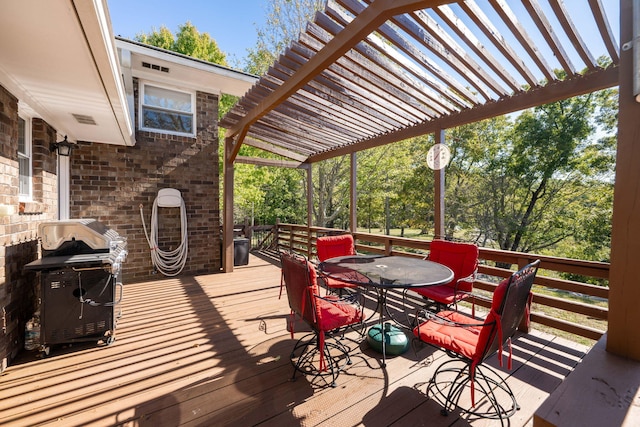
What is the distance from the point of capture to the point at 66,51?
2016 mm

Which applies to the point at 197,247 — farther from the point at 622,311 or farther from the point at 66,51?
the point at 622,311

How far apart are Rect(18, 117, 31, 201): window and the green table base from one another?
4259 millimetres

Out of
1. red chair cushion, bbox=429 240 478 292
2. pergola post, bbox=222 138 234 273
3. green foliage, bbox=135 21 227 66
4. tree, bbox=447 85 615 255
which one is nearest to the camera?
red chair cushion, bbox=429 240 478 292

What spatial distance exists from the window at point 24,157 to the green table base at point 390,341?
168 inches

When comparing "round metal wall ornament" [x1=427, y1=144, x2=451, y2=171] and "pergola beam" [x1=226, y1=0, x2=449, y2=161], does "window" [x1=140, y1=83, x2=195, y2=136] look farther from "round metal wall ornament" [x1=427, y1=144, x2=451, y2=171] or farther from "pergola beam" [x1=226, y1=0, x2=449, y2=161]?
"round metal wall ornament" [x1=427, y1=144, x2=451, y2=171]

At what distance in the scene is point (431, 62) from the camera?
285 centimetres

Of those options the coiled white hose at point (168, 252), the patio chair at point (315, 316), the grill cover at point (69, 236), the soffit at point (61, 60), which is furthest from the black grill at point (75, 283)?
the coiled white hose at point (168, 252)

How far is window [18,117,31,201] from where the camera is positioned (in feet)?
10.8

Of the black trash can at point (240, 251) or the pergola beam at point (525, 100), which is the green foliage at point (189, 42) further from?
the pergola beam at point (525, 100)

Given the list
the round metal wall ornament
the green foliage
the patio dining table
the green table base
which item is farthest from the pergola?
the green foliage

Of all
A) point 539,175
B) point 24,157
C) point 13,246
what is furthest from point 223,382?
point 539,175

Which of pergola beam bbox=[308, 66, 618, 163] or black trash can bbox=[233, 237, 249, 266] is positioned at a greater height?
pergola beam bbox=[308, 66, 618, 163]

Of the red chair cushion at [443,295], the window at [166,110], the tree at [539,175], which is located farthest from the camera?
the tree at [539,175]

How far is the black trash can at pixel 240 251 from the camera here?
6617 millimetres
